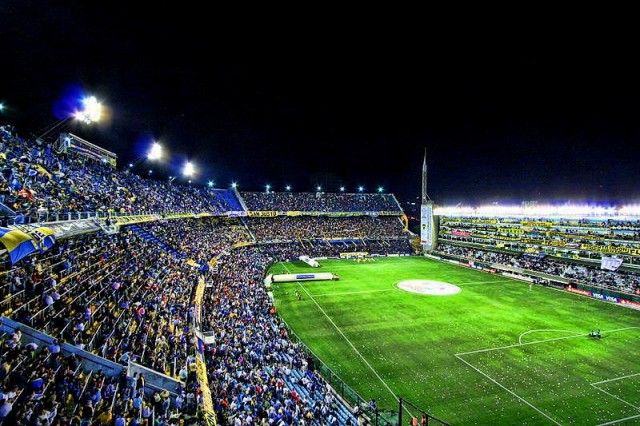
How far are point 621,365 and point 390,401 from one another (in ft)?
52.5

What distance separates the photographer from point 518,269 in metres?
47.8

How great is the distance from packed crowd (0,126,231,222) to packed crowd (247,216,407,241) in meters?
31.1

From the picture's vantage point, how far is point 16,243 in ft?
31.0

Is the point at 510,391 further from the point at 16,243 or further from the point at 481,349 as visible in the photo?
the point at 16,243

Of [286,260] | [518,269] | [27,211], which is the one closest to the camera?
[27,211]

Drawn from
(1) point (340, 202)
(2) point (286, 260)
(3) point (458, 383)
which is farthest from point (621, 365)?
(1) point (340, 202)

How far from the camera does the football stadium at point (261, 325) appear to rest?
35.0 feet

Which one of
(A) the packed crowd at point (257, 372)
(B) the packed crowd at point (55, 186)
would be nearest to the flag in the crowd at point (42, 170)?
(B) the packed crowd at point (55, 186)

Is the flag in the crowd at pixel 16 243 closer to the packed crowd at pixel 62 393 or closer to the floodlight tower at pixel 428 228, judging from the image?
the packed crowd at pixel 62 393

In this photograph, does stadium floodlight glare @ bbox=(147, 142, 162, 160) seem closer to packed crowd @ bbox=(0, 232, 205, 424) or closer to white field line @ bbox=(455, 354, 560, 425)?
packed crowd @ bbox=(0, 232, 205, 424)

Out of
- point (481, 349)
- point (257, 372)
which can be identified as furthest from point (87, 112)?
point (481, 349)

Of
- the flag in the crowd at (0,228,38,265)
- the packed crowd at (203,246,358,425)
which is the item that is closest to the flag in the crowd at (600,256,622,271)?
the packed crowd at (203,246,358,425)

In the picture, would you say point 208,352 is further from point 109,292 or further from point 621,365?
point 621,365

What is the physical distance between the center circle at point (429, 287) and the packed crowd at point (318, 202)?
38527 mm
